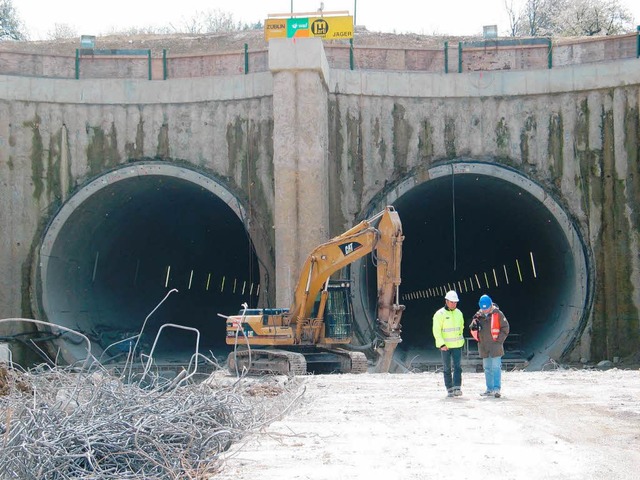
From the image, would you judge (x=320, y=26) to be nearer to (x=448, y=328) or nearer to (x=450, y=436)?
(x=448, y=328)

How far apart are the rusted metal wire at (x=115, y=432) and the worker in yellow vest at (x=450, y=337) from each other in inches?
144

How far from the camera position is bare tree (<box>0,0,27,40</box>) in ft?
159

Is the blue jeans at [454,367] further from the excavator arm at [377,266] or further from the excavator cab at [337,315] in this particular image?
the excavator cab at [337,315]

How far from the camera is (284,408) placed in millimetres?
9008

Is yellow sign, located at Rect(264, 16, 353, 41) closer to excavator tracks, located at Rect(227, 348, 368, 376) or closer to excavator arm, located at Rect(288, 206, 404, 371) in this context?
excavator arm, located at Rect(288, 206, 404, 371)

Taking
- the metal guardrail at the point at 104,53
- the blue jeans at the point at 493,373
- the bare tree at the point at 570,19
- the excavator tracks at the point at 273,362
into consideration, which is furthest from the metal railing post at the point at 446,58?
the bare tree at the point at 570,19

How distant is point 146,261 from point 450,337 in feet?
51.9

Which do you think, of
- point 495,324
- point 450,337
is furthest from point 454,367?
point 495,324

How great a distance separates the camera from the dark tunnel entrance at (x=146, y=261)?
19.1 m

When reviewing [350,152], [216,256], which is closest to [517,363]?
[350,152]

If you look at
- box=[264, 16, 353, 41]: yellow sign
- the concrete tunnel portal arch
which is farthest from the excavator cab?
box=[264, 16, 353, 41]: yellow sign

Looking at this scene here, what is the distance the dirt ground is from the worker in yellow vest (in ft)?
0.83

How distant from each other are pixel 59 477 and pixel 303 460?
70.2 inches

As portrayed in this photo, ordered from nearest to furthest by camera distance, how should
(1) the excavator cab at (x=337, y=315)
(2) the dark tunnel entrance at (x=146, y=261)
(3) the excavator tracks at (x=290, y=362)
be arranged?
(3) the excavator tracks at (x=290, y=362)
(1) the excavator cab at (x=337, y=315)
(2) the dark tunnel entrance at (x=146, y=261)
